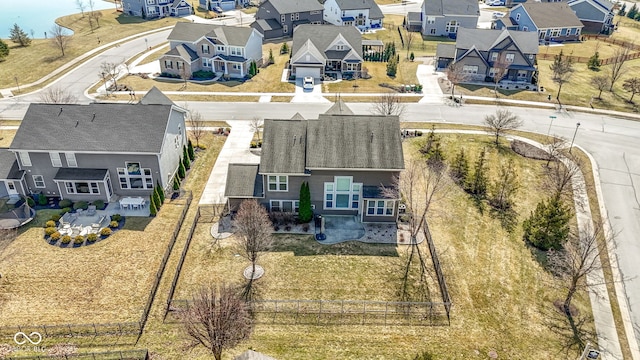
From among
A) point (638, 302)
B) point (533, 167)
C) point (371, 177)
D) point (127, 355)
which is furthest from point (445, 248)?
point (127, 355)

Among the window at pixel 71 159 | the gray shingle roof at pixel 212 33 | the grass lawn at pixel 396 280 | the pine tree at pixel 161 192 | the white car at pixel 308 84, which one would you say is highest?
the gray shingle roof at pixel 212 33

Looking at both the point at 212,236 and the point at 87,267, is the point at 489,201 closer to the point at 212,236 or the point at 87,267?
the point at 212,236

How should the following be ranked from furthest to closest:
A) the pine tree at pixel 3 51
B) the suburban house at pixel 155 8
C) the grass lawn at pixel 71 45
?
1. the suburban house at pixel 155 8
2. the pine tree at pixel 3 51
3. the grass lawn at pixel 71 45

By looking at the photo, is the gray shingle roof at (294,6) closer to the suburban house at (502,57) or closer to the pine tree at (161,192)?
the suburban house at (502,57)

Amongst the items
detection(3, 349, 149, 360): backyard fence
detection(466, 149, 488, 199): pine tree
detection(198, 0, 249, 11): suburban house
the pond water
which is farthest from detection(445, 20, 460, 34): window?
detection(3, 349, 149, 360): backyard fence

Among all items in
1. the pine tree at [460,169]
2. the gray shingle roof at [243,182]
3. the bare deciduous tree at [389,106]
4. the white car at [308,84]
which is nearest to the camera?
the gray shingle roof at [243,182]

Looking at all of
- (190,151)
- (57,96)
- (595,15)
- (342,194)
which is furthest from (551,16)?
(57,96)

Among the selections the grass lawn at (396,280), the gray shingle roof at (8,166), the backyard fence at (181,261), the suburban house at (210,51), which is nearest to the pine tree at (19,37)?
the suburban house at (210,51)
